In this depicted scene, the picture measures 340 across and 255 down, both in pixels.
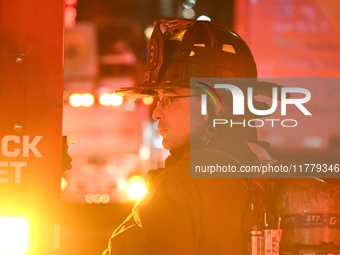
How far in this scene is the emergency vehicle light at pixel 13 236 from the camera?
2.32 m

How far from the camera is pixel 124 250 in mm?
2414

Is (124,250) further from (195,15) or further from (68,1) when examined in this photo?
(195,15)

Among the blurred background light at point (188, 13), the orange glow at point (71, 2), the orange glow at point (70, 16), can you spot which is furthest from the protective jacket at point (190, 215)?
the blurred background light at point (188, 13)

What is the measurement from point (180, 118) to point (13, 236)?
2.94 feet

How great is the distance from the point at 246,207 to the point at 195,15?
1247cm

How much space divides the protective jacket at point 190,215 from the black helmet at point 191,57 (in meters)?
0.34

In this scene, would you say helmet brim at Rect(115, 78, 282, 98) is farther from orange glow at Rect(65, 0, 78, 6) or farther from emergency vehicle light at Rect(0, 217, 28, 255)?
orange glow at Rect(65, 0, 78, 6)

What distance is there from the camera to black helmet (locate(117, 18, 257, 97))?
277 cm

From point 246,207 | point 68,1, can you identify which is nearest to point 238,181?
point 246,207

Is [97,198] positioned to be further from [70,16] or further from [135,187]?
[70,16]

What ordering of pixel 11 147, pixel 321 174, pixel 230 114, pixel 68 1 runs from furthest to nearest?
1. pixel 68 1
2. pixel 321 174
3. pixel 230 114
4. pixel 11 147

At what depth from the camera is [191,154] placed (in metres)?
2.57

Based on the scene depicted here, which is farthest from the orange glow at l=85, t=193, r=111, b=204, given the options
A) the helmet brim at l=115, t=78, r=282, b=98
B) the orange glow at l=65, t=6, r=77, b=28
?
the helmet brim at l=115, t=78, r=282, b=98

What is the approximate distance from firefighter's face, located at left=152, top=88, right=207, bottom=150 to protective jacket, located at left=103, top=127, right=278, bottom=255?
0.18 meters
